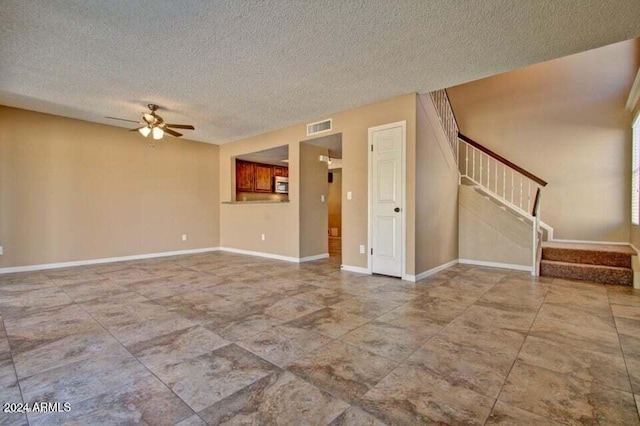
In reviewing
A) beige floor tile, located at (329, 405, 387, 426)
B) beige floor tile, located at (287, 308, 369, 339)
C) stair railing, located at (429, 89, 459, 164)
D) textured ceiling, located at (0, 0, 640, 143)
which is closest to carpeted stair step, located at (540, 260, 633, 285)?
stair railing, located at (429, 89, 459, 164)

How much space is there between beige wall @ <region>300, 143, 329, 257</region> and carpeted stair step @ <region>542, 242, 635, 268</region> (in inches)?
148

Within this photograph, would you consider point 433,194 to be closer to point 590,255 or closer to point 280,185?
point 590,255

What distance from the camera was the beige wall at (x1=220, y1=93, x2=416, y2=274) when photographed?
409 centimetres

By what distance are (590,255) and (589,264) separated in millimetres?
131

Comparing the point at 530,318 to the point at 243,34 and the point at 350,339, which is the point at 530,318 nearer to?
the point at 350,339

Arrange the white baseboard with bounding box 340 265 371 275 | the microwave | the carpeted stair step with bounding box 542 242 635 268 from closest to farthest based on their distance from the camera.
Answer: the carpeted stair step with bounding box 542 242 635 268 → the white baseboard with bounding box 340 265 371 275 → the microwave

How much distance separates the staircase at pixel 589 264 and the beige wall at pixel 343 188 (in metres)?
2.18

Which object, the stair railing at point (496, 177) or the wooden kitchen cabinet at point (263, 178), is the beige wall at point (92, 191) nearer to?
the wooden kitchen cabinet at point (263, 178)

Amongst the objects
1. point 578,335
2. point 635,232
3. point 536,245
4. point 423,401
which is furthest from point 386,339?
point 635,232

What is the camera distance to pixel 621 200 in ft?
16.2

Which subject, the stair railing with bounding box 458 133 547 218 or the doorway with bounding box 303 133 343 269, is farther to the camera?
the stair railing with bounding box 458 133 547 218

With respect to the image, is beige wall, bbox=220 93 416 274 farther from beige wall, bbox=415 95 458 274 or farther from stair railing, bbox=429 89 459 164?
stair railing, bbox=429 89 459 164

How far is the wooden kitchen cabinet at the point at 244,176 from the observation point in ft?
24.1

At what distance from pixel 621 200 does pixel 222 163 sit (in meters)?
7.89
